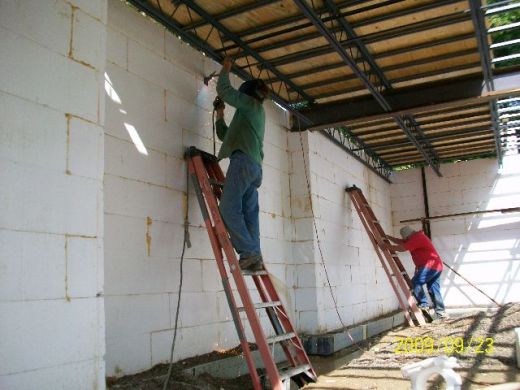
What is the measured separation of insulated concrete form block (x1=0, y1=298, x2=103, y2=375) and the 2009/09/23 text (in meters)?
3.77

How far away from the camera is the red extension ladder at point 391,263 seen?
7598mm

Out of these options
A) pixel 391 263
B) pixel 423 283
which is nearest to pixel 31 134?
pixel 391 263

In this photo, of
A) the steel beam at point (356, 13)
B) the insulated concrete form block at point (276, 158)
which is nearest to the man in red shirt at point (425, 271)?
the insulated concrete form block at point (276, 158)

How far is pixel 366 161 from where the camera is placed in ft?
32.4

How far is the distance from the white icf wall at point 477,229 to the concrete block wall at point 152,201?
7338mm

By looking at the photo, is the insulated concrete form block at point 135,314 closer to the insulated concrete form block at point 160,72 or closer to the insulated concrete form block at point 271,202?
the insulated concrete form block at point 160,72

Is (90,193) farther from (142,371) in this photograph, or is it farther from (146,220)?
(142,371)

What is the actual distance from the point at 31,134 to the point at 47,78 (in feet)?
1.09

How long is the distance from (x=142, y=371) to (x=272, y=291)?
119 cm

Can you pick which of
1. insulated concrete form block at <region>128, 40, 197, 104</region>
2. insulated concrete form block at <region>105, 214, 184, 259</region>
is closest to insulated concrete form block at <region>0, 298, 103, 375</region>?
insulated concrete form block at <region>105, 214, 184, 259</region>

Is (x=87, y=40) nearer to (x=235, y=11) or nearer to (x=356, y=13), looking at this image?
(x=235, y=11)

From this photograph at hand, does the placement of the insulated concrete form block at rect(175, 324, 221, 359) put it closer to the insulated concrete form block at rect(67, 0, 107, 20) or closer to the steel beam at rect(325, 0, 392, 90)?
the insulated concrete form block at rect(67, 0, 107, 20)


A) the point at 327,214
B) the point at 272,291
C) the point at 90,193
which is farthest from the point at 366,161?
the point at 90,193

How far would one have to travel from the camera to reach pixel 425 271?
7949 mm
